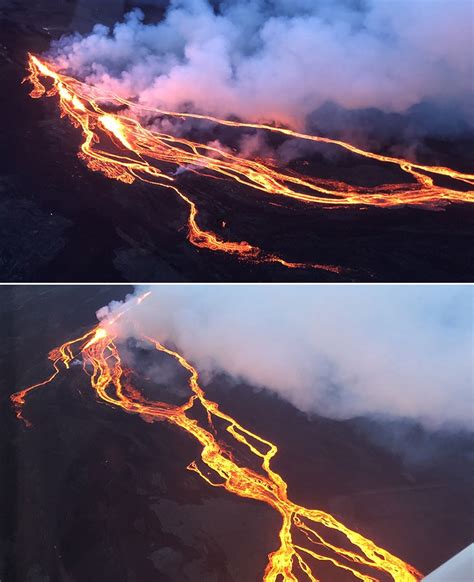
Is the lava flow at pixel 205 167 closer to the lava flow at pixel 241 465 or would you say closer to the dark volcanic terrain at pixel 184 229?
the dark volcanic terrain at pixel 184 229

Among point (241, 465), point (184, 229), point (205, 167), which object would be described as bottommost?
point (241, 465)

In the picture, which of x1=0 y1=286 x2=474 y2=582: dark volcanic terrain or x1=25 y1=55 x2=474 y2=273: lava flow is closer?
x1=0 y1=286 x2=474 y2=582: dark volcanic terrain

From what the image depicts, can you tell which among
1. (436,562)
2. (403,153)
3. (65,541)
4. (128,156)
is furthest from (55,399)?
(403,153)

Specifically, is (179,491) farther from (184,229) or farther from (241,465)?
(184,229)

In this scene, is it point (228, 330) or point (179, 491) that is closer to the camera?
point (179, 491)

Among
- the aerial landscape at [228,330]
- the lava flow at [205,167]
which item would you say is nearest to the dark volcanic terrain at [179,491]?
the aerial landscape at [228,330]

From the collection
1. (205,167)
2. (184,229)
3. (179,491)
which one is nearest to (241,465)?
(179,491)

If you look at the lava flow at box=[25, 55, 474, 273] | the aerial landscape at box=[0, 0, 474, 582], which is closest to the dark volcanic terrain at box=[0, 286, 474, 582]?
the aerial landscape at box=[0, 0, 474, 582]

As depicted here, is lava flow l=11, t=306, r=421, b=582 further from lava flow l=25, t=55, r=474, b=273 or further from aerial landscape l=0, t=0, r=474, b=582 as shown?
lava flow l=25, t=55, r=474, b=273

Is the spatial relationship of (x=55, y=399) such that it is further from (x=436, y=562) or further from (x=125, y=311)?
(x=436, y=562)
